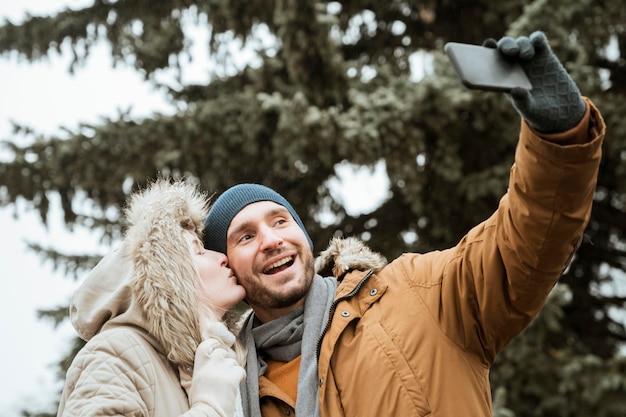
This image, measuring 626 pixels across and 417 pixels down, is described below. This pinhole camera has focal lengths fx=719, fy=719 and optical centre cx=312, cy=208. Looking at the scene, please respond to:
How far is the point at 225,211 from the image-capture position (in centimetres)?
291

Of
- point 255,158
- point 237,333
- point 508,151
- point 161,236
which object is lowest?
point 508,151

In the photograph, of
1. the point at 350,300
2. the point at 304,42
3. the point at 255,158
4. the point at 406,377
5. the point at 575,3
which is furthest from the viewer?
the point at 255,158

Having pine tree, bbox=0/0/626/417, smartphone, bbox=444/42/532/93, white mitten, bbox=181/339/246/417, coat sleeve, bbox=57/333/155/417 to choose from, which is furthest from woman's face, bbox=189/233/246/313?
pine tree, bbox=0/0/626/417

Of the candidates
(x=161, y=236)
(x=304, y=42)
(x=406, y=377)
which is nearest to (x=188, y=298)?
(x=161, y=236)

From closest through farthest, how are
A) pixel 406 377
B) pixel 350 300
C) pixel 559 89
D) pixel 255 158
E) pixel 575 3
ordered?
pixel 559 89
pixel 406 377
pixel 350 300
pixel 575 3
pixel 255 158

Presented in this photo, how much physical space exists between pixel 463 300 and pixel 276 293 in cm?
76

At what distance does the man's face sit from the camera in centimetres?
269

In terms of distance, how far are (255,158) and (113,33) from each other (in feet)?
7.43

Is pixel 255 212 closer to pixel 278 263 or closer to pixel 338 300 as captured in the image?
pixel 278 263

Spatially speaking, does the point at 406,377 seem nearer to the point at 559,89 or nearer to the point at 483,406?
the point at 483,406

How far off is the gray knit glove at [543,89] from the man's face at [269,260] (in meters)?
1.21

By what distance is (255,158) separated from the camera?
6.34m

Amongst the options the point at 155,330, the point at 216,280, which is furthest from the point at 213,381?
the point at 216,280

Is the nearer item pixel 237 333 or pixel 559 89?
pixel 559 89
